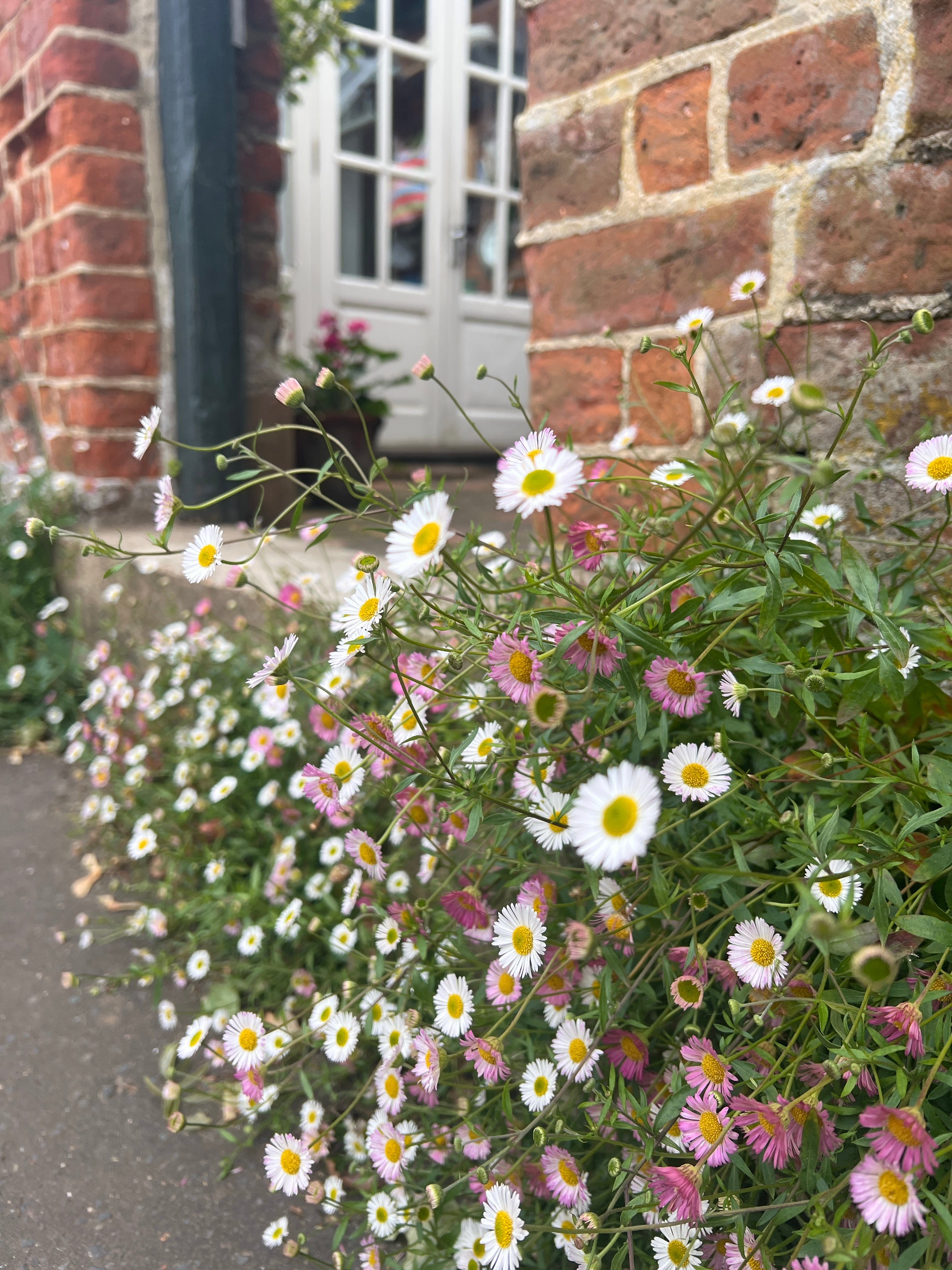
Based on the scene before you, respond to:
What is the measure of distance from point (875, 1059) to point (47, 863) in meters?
1.70

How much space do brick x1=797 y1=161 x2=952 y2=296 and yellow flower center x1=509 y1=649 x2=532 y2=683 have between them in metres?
0.76

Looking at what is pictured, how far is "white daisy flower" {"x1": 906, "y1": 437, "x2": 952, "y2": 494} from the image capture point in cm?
84

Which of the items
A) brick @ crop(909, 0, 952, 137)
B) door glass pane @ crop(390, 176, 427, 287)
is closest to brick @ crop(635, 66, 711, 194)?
brick @ crop(909, 0, 952, 137)

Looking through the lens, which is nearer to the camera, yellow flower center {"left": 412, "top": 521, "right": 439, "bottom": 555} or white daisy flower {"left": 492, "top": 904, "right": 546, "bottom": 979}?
yellow flower center {"left": 412, "top": 521, "right": 439, "bottom": 555}

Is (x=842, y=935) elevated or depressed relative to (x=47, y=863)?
elevated

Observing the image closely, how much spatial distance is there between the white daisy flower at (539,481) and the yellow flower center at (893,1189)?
1.62ft

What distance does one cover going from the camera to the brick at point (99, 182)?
2.37m

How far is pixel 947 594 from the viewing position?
0.99 metres

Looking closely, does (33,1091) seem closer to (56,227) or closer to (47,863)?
(47,863)

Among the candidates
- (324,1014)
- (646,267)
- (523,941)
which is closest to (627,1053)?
(523,941)

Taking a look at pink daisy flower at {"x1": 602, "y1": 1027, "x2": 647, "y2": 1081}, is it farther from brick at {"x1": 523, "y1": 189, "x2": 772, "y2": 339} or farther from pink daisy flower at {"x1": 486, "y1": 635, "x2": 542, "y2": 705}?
brick at {"x1": 523, "y1": 189, "x2": 772, "y2": 339}

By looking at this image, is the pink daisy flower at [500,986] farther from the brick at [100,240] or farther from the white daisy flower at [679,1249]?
the brick at [100,240]

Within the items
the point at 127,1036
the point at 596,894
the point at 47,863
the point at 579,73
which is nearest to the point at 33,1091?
the point at 127,1036

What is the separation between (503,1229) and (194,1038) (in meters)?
0.53
